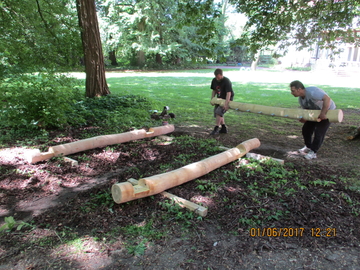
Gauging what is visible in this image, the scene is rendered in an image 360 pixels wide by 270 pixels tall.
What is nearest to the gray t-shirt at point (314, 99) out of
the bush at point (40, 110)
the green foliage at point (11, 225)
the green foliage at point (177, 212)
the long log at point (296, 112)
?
the long log at point (296, 112)

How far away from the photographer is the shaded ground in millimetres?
2455

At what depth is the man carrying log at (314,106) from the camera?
4.59 m

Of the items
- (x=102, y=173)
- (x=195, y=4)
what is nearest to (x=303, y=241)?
(x=102, y=173)

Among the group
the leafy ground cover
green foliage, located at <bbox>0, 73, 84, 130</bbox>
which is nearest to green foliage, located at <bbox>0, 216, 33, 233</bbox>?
the leafy ground cover

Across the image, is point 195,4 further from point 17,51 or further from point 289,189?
point 289,189

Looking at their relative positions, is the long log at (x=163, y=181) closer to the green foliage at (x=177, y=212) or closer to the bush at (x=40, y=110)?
the green foliage at (x=177, y=212)

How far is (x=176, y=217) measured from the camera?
3.03 m

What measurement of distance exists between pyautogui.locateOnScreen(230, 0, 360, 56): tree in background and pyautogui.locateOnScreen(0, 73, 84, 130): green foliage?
5918 mm

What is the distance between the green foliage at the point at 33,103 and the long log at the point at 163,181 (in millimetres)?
3919

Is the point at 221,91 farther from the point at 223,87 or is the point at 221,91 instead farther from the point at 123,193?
the point at 123,193

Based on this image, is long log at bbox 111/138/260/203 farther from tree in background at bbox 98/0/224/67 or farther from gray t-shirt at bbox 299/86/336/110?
tree in background at bbox 98/0/224/67
